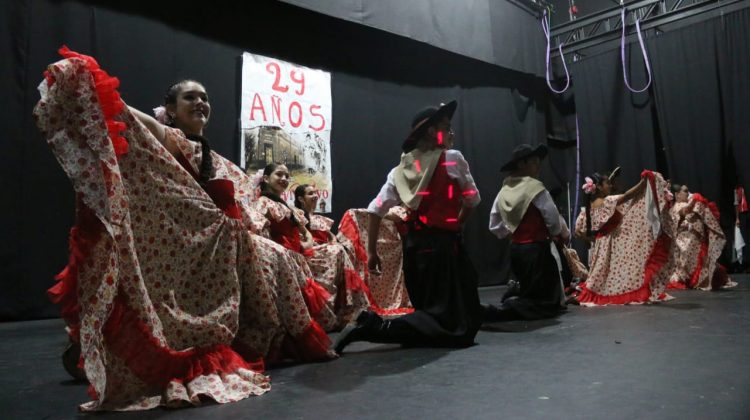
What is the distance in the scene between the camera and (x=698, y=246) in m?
5.63

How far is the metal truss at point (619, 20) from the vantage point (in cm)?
711

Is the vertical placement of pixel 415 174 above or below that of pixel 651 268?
above

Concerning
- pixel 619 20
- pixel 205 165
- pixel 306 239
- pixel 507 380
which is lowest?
pixel 507 380

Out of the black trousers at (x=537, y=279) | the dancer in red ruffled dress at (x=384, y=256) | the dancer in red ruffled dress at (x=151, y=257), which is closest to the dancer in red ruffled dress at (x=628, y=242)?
the black trousers at (x=537, y=279)

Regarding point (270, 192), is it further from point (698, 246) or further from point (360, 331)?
point (698, 246)

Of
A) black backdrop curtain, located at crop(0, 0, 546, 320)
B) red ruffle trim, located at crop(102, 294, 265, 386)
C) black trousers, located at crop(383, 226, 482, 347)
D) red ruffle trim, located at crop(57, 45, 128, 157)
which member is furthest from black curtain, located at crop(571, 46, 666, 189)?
red ruffle trim, located at crop(57, 45, 128, 157)

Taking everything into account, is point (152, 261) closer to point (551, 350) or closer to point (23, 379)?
point (23, 379)

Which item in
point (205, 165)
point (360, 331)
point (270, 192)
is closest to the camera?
point (205, 165)

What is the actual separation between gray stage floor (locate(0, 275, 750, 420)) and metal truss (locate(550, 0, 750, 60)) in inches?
229

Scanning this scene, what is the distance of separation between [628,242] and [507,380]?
120 inches

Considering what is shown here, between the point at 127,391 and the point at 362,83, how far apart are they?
5.34 m

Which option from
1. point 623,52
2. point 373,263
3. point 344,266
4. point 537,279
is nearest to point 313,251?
point 344,266

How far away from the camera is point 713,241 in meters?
5.45

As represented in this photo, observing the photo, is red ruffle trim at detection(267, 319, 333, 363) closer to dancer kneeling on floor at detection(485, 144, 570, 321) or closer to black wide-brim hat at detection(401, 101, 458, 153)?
black wide-brim hat at detection(401, 101, 458, 153)
